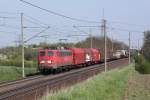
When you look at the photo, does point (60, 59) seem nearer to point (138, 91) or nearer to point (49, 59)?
point (49, 59)

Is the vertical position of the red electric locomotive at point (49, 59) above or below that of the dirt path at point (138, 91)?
above

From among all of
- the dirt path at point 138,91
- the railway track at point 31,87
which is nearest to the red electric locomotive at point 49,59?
the railway track at point 31,87

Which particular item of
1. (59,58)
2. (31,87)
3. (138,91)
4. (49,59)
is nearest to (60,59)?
(59,58)

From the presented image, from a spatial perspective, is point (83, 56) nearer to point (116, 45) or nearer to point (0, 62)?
point (0, 62)

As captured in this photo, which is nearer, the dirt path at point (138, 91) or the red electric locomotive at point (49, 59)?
the dirt path at point (138, 91)

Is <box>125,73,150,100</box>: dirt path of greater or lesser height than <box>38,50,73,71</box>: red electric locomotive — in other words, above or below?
below

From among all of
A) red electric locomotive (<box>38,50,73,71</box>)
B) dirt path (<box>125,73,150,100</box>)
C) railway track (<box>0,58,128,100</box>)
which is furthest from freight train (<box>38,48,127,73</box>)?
dirt path (<box>125,73,150,100</box>)

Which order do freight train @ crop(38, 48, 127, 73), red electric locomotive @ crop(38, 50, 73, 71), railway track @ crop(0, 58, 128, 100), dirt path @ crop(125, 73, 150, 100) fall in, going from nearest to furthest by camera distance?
1. dirt path @ crop(125, 73, 150, 100)
2. railway track @ crop(0, 58, 128, 100)
3. red electric locomotive @ crop(38, 50, 73, 71)
4. freight train @ crop(38, 48, 127, 73)

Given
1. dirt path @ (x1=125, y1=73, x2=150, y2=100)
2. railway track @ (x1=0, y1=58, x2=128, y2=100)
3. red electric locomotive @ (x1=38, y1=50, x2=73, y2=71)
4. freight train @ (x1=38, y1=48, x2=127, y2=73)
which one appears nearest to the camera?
dirt path @ (x1=125, y1=73, x2=150, y2=100)

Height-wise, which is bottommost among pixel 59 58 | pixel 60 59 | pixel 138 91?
Result: pixel 138 91

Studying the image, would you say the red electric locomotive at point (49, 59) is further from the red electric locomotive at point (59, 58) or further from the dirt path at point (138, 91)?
the dirt path at point (138, 91)

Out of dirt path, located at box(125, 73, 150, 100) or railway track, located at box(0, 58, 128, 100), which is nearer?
dirt path, located at box(125, 73, 150, 100)

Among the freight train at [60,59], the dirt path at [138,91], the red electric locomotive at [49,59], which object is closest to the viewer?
the dirt path at [138,91]

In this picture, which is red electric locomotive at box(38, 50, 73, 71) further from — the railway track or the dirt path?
the dirt path
